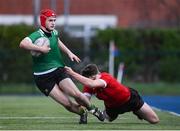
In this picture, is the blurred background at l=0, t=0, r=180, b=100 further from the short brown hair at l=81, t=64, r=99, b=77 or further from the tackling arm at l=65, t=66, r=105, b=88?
the tackling arm at l=65, t=66, r=105, b=88

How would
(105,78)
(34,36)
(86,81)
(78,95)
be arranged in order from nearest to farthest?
1. (86,81)
2. (105,78)
3. (78,95)
4. (34,36)

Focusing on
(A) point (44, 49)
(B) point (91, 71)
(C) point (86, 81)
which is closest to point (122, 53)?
(B) point (91, 71)

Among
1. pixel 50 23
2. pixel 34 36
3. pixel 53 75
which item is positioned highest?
pixel 50 23

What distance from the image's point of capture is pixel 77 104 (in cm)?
1617

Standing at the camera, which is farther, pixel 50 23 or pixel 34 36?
pixel 50 23

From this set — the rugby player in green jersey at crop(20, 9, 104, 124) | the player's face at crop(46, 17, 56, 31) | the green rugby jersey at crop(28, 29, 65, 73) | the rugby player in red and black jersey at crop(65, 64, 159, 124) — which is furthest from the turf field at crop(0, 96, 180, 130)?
the player's face at crop(46, 17, 56, 31)

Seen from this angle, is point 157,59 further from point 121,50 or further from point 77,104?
point 77,104

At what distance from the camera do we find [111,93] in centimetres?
1571

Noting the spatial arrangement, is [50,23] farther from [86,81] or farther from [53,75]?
[86,81]

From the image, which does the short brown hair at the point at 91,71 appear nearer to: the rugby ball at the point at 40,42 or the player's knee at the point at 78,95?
the player's knee at the point at 78,95

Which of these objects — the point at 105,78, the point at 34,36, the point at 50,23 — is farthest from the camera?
the point at 50,23

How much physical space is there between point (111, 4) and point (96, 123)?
38.0m

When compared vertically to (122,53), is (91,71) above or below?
above

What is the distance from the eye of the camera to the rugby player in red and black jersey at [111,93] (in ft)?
50.2
